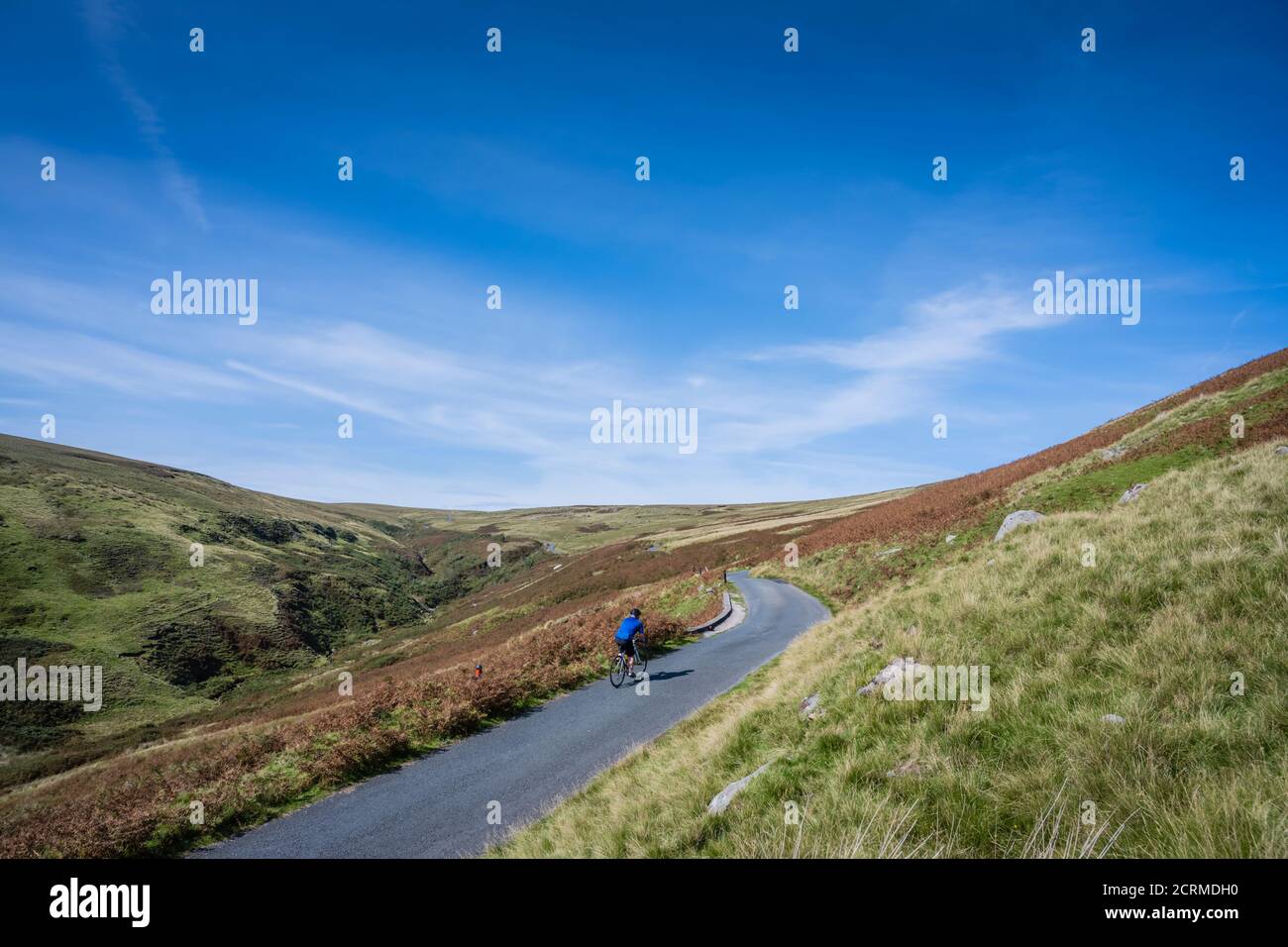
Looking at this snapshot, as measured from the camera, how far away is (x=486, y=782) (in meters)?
9.56

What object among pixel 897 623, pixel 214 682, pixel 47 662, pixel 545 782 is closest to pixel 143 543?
pixel 47 662

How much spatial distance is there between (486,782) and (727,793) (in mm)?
5346

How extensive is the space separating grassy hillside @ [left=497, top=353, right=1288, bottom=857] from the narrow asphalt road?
1.00 m

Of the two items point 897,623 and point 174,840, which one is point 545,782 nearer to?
point 174,840

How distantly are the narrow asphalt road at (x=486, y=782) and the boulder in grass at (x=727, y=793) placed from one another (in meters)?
3.21

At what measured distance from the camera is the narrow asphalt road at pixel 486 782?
765cm

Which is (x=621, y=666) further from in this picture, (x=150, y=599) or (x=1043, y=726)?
(x=150, y=599)

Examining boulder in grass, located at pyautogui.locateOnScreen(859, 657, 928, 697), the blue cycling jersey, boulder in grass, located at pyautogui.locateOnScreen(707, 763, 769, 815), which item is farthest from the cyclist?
boulder in grass, located at pyautogui.locateOnScreen(707, 763, 769, 815)

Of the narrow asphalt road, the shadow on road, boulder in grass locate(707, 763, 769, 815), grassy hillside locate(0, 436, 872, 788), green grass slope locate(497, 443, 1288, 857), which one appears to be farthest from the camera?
grassy hillside locate(0, 436, 872, 788)

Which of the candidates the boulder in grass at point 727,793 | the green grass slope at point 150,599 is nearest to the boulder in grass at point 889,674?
the boulder in grass at point 727,793

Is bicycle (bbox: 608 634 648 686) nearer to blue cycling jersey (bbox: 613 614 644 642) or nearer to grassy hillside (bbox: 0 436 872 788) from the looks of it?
blue cycling jersey (bbox: 613 614 644 642)

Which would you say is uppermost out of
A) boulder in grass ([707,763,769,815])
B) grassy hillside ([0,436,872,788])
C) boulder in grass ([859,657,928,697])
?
boulder in grass ([859,657,928,697])

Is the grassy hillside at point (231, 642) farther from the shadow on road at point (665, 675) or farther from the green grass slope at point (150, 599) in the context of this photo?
the shadow on road at point (665, 675)

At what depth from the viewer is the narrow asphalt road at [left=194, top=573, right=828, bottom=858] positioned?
7.65 meters
